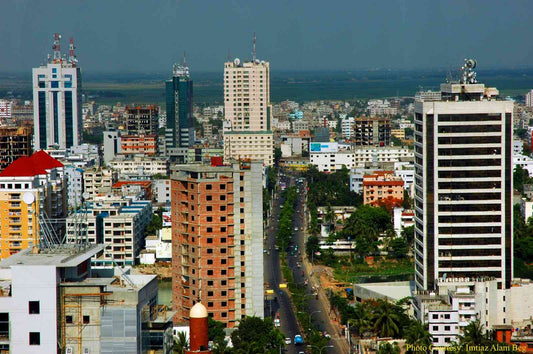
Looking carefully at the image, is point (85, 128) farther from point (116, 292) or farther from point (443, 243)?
point (116, 292)

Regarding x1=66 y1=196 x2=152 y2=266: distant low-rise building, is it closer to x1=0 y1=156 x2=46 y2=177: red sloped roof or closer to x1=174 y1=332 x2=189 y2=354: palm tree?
Result: x1=0 y1=156 x2=46 y2=177: red sloped roof

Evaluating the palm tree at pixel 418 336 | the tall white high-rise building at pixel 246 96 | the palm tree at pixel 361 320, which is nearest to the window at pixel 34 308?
the palm tree at pixel 418 336

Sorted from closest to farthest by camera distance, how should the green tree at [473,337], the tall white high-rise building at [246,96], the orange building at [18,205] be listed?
the green tree at [473,337] → the orange building at [18,205] → the tall white high-rise building at [246,96]

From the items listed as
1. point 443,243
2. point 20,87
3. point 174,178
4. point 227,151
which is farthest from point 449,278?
point 20,87

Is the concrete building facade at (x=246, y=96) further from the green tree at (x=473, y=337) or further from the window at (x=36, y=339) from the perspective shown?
the window at (x=36, y=339)

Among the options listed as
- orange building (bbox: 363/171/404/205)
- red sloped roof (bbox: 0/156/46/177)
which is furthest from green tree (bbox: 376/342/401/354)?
orange building (bbox: 363/171/404/205)

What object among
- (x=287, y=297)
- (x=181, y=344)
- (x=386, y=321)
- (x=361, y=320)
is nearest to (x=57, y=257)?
(x=181, y=344)

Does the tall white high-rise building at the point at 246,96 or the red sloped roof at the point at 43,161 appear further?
the tall white high-rise building at the point at 246,96

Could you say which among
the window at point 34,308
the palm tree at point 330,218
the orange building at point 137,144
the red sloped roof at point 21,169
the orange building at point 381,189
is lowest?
the palm tree at point 330,218
